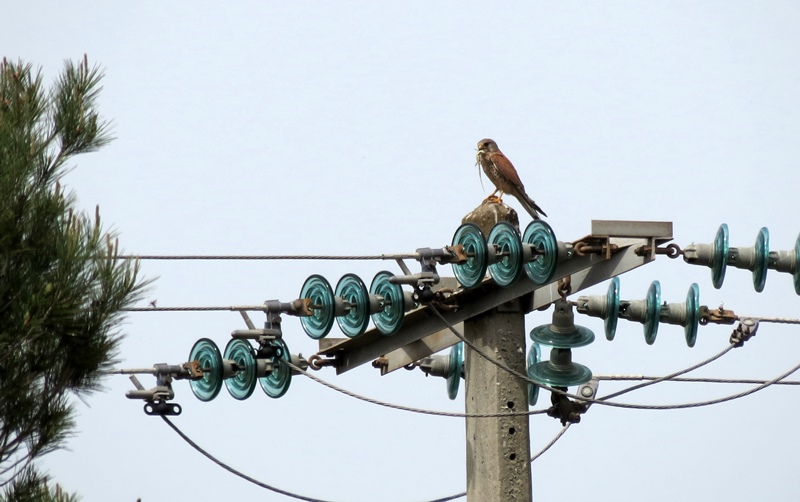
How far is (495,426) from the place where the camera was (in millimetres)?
12086

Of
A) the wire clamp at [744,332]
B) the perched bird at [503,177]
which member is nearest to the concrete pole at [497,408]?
the wire clamp at [744,332]

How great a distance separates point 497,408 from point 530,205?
9.42ft

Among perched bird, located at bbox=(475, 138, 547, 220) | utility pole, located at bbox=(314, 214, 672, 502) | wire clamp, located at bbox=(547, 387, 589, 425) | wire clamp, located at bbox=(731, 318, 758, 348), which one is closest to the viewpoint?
utility pole, located at bbox=(314, 214, 672, 502)

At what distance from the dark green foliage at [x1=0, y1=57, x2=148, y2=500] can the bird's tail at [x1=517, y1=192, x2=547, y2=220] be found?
5184 millimetres

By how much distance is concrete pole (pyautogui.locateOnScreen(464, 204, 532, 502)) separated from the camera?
39.5ft

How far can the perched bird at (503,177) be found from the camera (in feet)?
48.2

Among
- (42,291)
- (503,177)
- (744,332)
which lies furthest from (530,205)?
(42,291)

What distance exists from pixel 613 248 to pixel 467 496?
5.91 ft

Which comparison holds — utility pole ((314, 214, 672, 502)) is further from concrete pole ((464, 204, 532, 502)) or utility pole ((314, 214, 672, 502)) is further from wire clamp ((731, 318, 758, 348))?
wire clamp ((731, 318, 758, 348))

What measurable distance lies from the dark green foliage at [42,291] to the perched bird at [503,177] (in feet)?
16.5

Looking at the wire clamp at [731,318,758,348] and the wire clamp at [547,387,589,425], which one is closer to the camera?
the wire clamp at [547,387,589,425]

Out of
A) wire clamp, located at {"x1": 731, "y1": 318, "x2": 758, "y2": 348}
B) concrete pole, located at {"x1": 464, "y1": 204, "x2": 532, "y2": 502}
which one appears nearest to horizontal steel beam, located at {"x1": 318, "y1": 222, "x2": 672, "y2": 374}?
concrete pole, located at {"x1": 464, "y1": 204, "x2": 532, "y2": 502}

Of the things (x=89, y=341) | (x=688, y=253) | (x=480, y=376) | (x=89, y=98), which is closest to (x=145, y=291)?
(x=89, y=341)

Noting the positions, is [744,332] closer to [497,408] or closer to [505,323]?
[505,323]
